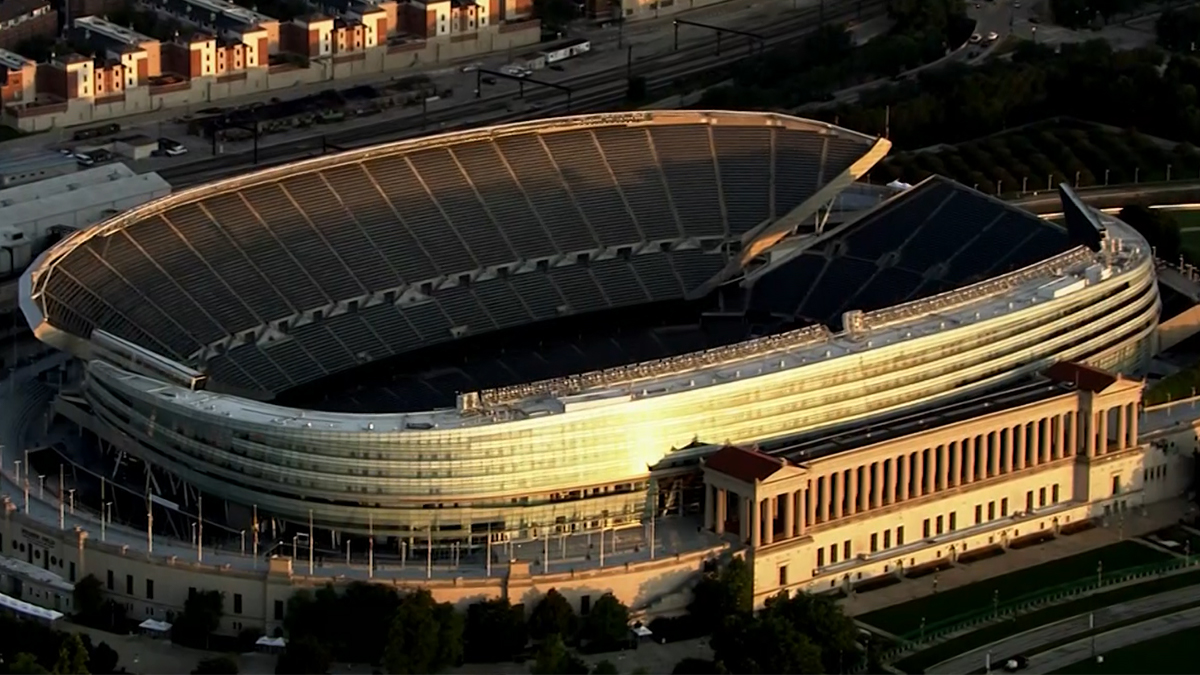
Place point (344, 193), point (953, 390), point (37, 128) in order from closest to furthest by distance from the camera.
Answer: point (953, 390)
point (344, 193)
point (37, 128)

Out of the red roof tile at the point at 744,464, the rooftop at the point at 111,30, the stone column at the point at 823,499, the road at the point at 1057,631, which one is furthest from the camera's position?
the rooftop at the point at 111,30

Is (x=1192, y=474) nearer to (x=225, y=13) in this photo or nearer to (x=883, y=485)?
(x=883, y=485)

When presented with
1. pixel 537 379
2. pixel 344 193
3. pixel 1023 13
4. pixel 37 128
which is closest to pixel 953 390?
pixel 537 379

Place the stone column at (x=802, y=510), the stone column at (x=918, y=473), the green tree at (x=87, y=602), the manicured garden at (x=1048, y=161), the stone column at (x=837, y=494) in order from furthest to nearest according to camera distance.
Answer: the manicured garden at (x=1048, y=161) < the stone column at (x=918, y=473) < the stone column at (x=837, y=494) < the stone column at (x=802, y=510) < the green tree at (x=87, y=602)

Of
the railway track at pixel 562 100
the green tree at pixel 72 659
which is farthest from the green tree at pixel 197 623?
the railway track at pixel 562 100

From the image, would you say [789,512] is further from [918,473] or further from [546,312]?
[546,312]

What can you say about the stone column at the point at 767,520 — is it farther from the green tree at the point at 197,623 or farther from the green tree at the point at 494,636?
the green tree at the point at 197,623
